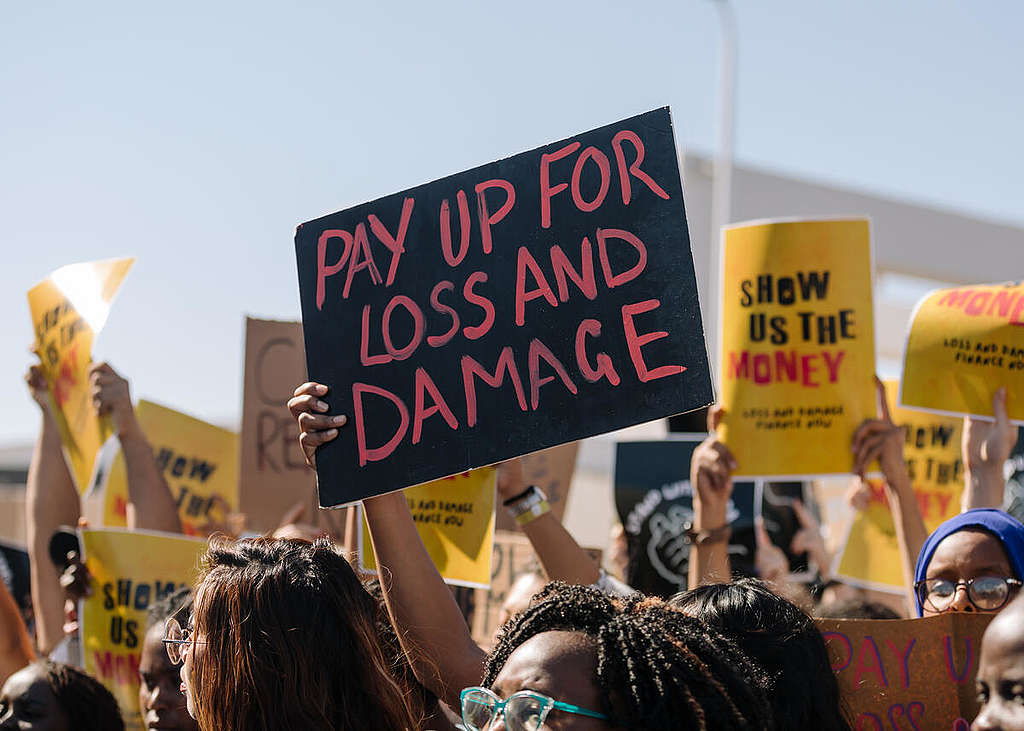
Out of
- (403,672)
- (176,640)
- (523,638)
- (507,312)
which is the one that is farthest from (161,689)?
(523,638)

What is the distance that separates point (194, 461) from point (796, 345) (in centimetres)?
272

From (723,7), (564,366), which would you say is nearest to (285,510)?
(564,366)

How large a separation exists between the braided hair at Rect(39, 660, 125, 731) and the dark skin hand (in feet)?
0.58

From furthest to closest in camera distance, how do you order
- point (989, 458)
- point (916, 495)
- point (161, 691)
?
point (916, 495) < point (989, 458) < point (161, 691)

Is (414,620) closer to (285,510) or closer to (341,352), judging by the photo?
(341,352)

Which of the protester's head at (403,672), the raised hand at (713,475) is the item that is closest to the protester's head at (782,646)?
the protester's head at (403,672)

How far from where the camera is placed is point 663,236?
2342 mm

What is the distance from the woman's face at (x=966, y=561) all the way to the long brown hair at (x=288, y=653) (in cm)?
124

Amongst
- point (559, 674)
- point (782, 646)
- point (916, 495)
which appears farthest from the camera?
point (916, 495)

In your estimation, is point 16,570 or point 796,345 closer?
point 796,345

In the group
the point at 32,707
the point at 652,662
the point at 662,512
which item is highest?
the point at 662,512

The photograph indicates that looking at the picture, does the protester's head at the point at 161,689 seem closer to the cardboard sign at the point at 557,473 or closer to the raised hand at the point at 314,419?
the raised hand at the point at 314,419

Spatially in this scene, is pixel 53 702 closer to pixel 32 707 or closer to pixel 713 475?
pixel 32 707

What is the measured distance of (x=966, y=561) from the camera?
2645 mm
